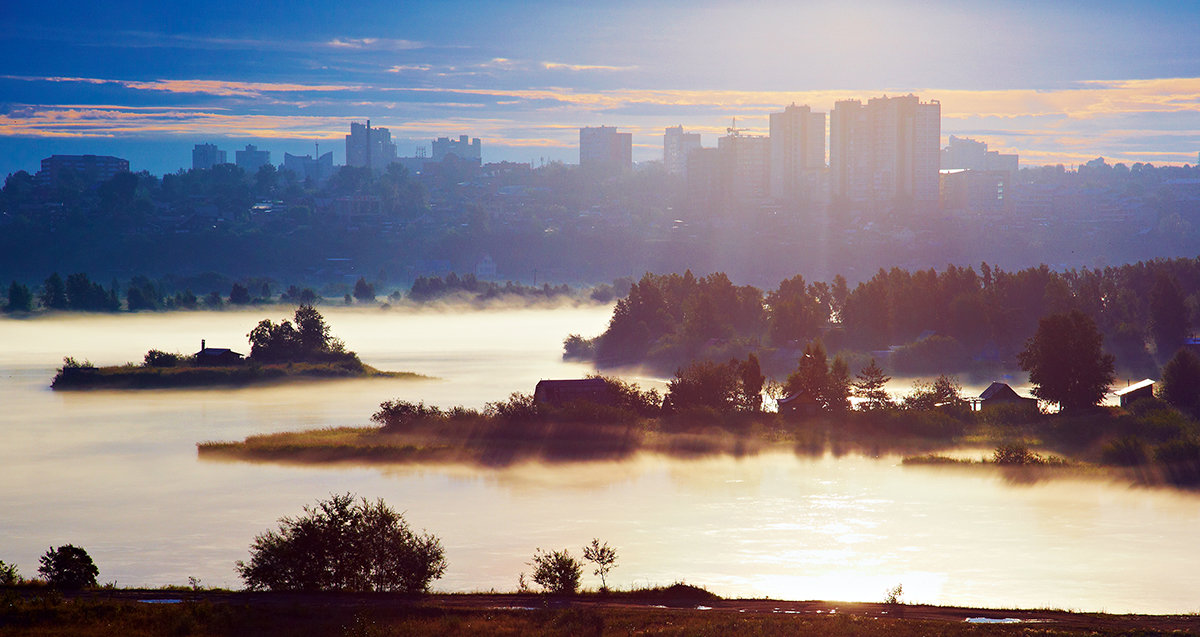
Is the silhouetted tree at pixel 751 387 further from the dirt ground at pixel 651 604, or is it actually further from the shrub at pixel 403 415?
the dirt ground at pixel 651 604

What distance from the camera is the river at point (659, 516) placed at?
38.7m

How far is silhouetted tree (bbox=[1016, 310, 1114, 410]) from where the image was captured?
68.8m

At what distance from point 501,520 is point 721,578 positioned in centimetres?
1265

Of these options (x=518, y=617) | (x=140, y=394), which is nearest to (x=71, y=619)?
(x=518, y=617)

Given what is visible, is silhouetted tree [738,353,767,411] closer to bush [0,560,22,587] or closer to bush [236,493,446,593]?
bush [236,493,446,593]

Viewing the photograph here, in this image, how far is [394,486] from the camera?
182 ft

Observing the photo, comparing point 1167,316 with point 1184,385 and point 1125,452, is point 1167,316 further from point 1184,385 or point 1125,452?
point 1125,452

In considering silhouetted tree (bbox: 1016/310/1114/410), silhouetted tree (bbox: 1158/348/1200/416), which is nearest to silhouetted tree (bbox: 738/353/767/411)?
silhouetted tree (bbox: 1016/310/1114/410)

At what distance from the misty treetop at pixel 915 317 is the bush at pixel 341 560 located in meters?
79.6

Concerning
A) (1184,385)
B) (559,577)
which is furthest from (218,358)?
(1184,385)

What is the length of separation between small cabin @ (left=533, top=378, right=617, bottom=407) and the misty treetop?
4372 cm

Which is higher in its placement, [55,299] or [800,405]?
[55,299]

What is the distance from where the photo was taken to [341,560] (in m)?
32.1

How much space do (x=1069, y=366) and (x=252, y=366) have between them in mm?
62024
